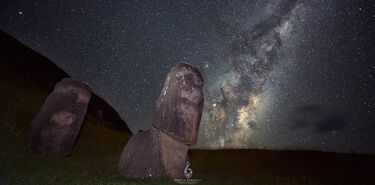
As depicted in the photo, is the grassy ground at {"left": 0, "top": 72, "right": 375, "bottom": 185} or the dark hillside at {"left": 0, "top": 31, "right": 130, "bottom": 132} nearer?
the grassy ground at {"left": 0, "top": 72, "right": 375, "bottom": 185}

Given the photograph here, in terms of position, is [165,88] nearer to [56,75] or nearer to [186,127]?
[186,127]

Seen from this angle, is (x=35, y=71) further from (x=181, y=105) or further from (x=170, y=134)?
(x=170, y=134)

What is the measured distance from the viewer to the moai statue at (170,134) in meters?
14.3

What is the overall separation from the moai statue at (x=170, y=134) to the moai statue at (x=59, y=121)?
501cm

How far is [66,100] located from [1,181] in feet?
29.4

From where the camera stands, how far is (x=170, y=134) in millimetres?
14492

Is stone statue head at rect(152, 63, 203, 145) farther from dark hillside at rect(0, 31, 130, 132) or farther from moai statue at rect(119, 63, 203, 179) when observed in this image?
dark hillside at rect(0, 31, 130, 132)

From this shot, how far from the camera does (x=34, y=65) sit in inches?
2441

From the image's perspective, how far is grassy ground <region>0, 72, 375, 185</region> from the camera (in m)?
12.3

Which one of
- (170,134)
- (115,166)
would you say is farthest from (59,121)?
(170,134)

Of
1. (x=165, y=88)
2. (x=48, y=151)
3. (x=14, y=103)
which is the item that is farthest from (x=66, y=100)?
(x=14, y=103)

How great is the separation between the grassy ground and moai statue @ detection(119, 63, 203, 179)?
3.95 ft

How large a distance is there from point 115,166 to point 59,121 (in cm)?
472

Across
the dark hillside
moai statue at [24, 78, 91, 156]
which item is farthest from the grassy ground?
the dark hillside
